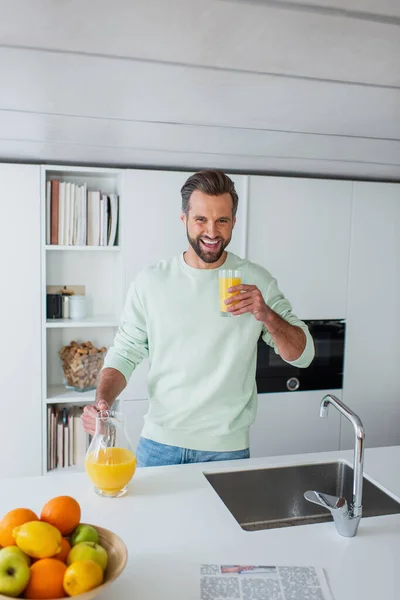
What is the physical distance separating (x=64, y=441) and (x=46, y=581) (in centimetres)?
250

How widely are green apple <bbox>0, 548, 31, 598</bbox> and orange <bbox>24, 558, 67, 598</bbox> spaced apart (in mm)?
12

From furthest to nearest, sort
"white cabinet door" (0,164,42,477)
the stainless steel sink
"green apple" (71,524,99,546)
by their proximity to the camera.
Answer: "white cabinet door" (0,164,42,477) → the stainless steel sink → "green apple" (71,524,99,546)

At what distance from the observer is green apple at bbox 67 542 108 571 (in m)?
1.06

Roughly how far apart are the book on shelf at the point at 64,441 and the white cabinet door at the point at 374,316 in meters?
1.67

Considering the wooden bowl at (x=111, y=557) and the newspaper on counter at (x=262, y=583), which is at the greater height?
the wooden bowl at (x=111, y=557)

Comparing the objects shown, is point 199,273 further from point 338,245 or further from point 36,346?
point 338,245

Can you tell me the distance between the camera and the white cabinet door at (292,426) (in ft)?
11.5

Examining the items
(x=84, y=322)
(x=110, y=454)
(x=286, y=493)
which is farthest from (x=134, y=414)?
(x=110, y=454)

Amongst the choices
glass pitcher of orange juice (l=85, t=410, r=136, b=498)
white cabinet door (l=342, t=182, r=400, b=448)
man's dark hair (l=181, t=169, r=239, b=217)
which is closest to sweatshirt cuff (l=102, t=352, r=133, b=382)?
glass pitcher of orange juice (l=85, t=410, r=136, b=498)

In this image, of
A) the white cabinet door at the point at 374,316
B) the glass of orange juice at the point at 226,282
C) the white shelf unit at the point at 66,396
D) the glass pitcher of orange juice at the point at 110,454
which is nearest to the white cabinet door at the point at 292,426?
the white cabinet door at the point at 374,316

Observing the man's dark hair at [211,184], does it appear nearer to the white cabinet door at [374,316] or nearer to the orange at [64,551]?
the orange at [64,551]

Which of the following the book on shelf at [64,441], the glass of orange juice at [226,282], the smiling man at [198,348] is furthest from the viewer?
the book on shelf at [64,441]

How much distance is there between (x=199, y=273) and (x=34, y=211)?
1.41m

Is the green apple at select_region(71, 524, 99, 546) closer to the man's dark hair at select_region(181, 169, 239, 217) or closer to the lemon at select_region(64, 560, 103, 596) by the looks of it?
the lemon at select_region(64, 560, 103, 596)
